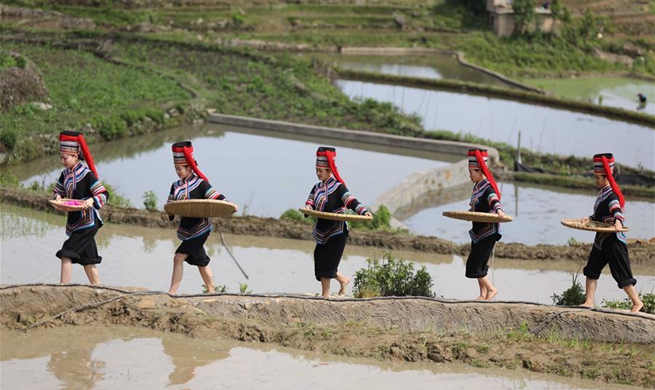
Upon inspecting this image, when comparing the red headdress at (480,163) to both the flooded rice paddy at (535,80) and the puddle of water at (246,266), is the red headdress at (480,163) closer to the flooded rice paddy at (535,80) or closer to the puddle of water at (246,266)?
the puddle of water at (246,266)

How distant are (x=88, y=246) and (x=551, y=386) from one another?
4462mm

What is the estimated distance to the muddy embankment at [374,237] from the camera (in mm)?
15312

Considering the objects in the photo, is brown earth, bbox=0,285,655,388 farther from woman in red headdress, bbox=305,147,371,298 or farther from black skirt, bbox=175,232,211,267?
woman in red headdress, bbox=305,147,371,298

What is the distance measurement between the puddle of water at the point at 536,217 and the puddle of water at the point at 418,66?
17.4 m

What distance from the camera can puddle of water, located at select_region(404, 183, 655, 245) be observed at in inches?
703

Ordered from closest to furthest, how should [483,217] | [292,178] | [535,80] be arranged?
[483,217]
[292,178]
[535,80]

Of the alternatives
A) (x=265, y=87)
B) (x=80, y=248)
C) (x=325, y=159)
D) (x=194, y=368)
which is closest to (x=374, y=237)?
(x=325, y=159)

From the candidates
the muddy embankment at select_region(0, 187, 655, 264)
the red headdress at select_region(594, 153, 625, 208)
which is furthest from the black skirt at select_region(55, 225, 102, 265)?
the red headdress at select_region(594, 153, 625, 208)

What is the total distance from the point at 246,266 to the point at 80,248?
325 centimetres

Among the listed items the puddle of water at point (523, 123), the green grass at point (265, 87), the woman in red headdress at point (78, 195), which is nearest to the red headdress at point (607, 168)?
the woman in red headdress at point (78, 195)

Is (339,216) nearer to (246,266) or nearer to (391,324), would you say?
(391,324)

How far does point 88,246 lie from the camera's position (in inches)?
430

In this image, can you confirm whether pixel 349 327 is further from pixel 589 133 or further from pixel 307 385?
pixel 589 133

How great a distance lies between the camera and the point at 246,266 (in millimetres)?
13773
